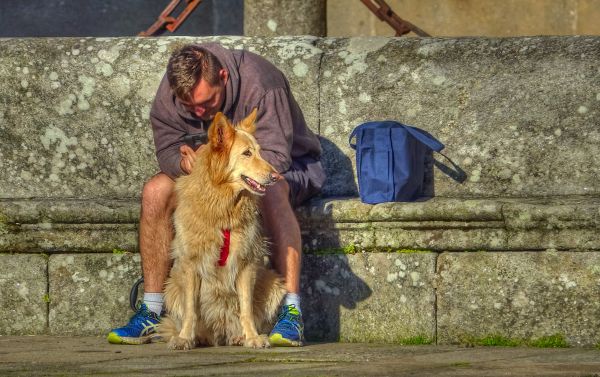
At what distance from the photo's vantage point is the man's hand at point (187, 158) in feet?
22.1

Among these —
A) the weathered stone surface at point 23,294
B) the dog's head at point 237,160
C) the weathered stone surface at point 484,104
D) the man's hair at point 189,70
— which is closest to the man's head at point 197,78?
the man's hair at point 189,70

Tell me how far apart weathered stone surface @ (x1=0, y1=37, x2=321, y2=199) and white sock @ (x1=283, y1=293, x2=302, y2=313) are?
143 centimetres

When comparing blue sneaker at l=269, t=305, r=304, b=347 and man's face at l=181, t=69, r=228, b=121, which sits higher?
man's face at l=181, t=69, r=228, b=121

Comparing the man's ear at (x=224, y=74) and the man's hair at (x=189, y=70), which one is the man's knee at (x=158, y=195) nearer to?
the man's hair at (x=189, y=70)

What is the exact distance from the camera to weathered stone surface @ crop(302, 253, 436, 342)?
22.4 feet

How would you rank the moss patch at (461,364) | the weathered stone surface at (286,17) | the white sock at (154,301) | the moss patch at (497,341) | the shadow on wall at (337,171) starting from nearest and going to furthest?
1. the moss patch at (461,364)
2. the moss patch at (497,341)
3. the white sock at (154,301)
4. the shadow on wall at (337,171)
5. the weathered stone surface at (286,17)

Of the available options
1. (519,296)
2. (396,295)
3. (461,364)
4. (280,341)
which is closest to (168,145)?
(280,341)

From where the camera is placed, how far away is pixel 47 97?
308 inches

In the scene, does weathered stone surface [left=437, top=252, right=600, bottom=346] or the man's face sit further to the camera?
the man's face

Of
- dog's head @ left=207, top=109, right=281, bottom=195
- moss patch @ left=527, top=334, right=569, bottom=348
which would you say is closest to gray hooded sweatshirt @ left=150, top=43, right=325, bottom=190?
dog's head @ left=207, top=109, right=281, bottom=195

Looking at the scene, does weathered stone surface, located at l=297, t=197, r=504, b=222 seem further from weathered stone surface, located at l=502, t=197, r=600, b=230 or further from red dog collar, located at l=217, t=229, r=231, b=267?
red dog collar, located at l=217, t=229, r=231, b=267

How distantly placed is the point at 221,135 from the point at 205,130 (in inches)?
25.9

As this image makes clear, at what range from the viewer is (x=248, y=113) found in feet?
22.6

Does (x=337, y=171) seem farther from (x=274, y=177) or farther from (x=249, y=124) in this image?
(x=274, y=177)
